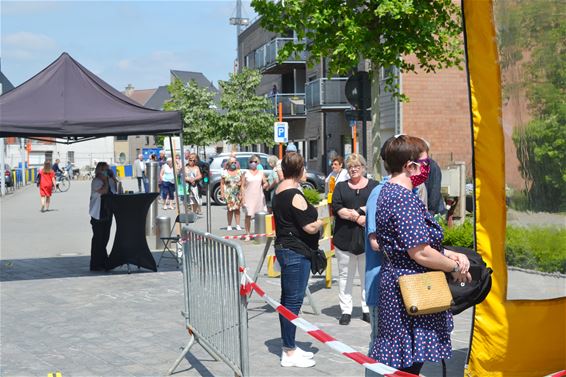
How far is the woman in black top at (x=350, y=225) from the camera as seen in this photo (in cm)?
761

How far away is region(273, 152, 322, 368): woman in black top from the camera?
6328 millimetres

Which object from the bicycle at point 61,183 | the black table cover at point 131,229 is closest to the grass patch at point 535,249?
the black table cover at point 131,229

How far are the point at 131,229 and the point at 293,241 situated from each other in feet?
18.0

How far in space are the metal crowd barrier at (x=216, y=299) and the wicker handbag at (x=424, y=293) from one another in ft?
4.48

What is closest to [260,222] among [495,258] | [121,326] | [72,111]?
[72,111]

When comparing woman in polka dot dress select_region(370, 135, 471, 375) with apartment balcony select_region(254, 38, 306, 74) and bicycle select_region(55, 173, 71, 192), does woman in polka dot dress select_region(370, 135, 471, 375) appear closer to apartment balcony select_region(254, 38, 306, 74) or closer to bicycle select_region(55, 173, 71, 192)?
bicycle select_region(55, 173, 71, 192)

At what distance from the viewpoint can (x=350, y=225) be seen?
7.73 m

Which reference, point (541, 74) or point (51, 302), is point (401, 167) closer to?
point (541, 74)

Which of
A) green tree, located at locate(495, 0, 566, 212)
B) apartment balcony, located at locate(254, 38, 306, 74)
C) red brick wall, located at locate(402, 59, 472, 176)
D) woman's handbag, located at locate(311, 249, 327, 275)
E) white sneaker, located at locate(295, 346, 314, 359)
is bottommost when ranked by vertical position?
white sneaker, located at locate(295, 346, 314, 359)

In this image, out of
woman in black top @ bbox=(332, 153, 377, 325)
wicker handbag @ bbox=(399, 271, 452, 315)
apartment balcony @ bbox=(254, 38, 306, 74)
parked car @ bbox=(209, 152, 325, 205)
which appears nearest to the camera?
wicker handbag @ bbox=(399, 271, 452, 315)

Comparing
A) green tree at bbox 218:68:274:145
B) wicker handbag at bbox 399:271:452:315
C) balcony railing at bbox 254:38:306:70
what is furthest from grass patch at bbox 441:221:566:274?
green tree at bbox 218:68:274:145

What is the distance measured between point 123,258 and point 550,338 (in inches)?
295

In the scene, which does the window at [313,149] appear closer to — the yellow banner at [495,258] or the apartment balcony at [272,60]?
the apartment balcony at [272,60]

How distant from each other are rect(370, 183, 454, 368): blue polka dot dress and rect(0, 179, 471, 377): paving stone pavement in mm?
1961
